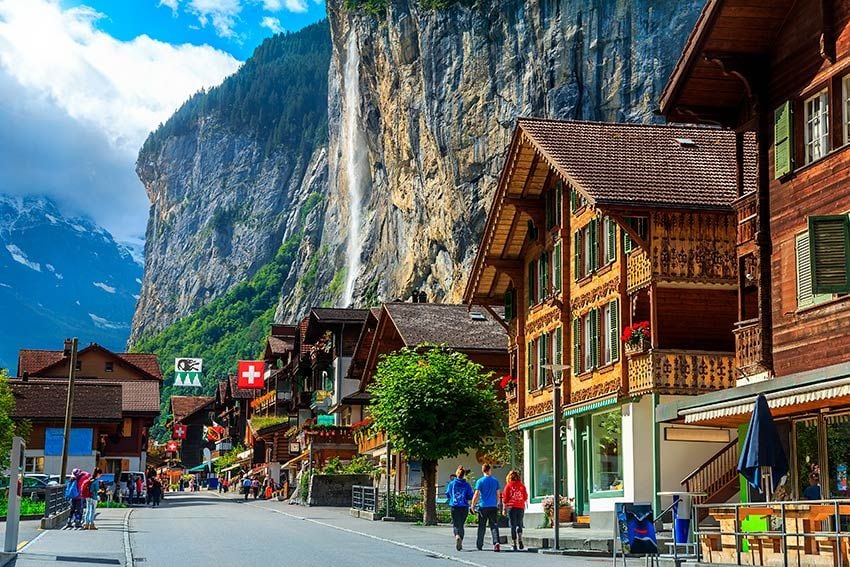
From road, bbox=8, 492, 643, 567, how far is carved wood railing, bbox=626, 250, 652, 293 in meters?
7.27

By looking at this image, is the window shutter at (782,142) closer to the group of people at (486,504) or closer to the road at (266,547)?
the road at (266,547)

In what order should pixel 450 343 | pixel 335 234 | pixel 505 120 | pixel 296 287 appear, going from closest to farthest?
pixel 450 343, pixel 505 120, pixel 335 234, pixel 296 287

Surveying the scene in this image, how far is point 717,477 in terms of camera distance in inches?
1180

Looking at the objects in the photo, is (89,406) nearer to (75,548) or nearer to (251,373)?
(251,373)

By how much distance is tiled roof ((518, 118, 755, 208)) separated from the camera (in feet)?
104

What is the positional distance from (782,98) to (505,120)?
6709cm

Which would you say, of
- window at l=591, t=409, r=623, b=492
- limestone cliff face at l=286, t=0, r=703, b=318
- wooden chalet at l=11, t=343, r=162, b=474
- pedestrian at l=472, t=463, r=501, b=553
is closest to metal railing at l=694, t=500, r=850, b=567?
pedestrian at l=472, t=463, r=501, b=553

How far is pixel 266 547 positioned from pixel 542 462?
1747 cm

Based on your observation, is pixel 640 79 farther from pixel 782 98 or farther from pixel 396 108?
pixel 782 98

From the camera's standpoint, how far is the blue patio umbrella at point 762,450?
18219 mm

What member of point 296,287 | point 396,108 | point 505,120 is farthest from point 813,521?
point 296,287

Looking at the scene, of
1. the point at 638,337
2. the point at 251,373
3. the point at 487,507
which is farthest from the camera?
the point at 251,373

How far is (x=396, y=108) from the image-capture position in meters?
110

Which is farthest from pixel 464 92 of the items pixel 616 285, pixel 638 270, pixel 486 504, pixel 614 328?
pixel 486 504
